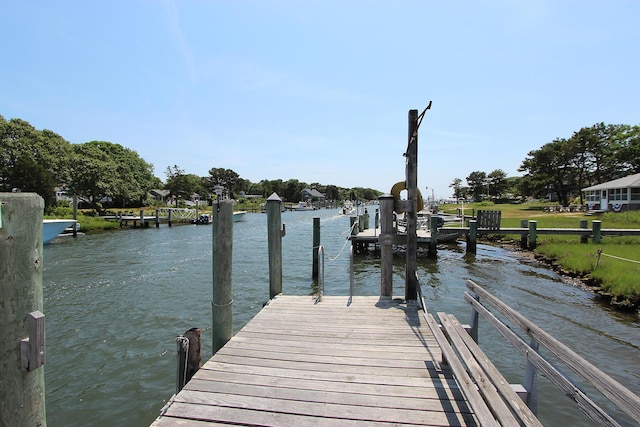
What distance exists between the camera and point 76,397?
4.99m

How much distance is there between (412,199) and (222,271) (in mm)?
3093

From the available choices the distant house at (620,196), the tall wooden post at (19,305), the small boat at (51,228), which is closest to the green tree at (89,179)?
the small boat at (51,228)

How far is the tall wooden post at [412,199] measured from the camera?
17.1ft

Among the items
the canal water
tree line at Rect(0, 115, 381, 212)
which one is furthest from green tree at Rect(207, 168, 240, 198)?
the canal water

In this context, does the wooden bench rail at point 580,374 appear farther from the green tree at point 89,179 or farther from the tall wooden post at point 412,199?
the green tree at point 89,179

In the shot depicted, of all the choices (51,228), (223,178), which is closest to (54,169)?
(51,228)

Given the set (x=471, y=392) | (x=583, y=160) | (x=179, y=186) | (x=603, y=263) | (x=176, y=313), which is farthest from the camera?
(x=179, y=186)

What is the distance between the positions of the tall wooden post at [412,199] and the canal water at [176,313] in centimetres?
211

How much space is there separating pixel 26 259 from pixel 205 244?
21.4 meters

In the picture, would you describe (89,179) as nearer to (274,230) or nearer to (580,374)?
(274,230)

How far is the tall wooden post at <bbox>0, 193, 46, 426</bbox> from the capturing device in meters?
1.80

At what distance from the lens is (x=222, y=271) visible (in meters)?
4.17

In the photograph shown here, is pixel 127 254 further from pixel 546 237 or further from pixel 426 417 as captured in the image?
pixel 546 237

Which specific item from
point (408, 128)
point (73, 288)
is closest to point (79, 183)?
point (73, 288)
